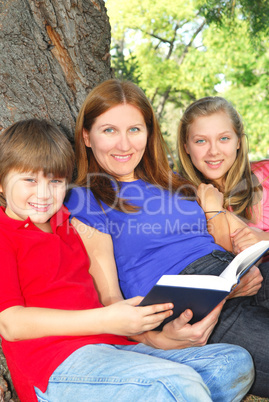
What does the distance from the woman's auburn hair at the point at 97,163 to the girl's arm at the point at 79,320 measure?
712 mm

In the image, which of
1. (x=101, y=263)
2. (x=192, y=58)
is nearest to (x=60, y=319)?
(x=101, y=263)

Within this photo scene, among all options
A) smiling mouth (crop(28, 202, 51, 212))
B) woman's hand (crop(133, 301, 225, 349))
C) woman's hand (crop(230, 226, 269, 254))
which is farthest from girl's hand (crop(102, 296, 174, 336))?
woman's hand (crop(230, 226, 269, 254))

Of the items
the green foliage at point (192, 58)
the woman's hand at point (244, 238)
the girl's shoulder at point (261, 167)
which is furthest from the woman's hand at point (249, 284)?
the green foliage at point (192, 58)

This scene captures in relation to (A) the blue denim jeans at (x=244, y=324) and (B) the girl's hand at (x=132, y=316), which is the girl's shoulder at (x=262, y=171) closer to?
(A) the blue denim jeans at (x=244, y=324)

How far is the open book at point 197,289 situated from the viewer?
4.75 feet

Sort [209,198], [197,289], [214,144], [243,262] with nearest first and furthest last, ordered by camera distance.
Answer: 1. [197,289]
2. [243,262]
3. [209,198]
4. [214,144]

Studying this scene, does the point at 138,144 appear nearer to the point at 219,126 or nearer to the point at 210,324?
the point at 219,126

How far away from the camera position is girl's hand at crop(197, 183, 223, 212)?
98.6 inches

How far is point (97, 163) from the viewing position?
7.93 feet

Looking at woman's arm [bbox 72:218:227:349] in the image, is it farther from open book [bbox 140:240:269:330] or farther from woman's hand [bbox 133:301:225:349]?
open book [bbox 140:240:269:330]

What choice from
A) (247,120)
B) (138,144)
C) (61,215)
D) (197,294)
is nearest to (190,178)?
(138,144)

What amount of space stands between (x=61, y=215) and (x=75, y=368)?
0.72 metres

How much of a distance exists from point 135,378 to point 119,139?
1241mm

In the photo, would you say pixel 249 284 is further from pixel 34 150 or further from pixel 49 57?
pixel 49 57
